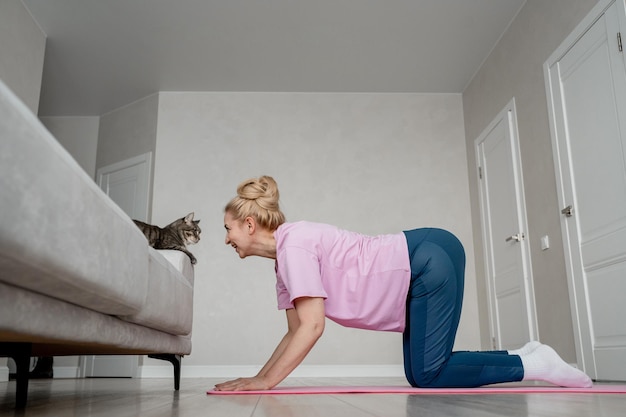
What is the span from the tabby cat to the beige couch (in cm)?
321

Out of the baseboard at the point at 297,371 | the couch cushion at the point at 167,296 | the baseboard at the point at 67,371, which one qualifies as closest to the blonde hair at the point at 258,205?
the couch cushion at the point at 167,296

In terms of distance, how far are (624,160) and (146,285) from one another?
271 cm

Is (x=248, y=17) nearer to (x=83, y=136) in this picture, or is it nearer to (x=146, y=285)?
(x=83, y=136)

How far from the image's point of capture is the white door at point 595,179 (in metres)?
3.31

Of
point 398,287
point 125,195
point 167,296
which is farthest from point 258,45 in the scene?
point 398,287

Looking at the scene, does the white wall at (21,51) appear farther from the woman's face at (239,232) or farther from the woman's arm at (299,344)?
the woman's arm at (299,344)

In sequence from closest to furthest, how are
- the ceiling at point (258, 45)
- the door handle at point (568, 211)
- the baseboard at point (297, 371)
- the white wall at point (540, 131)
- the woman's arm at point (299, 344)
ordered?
the woman's arm at point (299, 344) < the door handle at point (568, 211) < the white wall at point (540, 131) < the ceiling at point (258, 45) < the baseboard at point (297, 371)

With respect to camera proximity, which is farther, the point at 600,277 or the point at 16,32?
the point at 16,32

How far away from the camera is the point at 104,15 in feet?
15.8

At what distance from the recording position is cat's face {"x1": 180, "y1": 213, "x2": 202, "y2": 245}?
530 centimetres

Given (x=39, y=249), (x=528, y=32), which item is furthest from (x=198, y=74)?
(x=39, y=249)

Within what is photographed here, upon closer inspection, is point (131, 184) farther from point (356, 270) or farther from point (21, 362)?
point (21, 362)

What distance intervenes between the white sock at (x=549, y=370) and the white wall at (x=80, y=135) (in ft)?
18.0

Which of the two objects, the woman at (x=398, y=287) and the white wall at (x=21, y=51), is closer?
the woman at (x=398, y=287)
